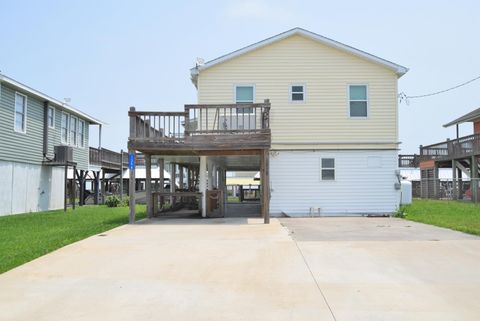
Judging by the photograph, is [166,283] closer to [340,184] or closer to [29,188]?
[340,184]

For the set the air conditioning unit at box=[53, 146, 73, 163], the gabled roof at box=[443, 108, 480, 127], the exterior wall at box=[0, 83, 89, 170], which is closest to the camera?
the exterior wall at box=[0, 83, 89, 170]

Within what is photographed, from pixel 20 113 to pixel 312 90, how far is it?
452 inches

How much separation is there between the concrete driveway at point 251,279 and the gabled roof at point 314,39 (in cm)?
805

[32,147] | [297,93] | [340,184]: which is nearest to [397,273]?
[340,184]

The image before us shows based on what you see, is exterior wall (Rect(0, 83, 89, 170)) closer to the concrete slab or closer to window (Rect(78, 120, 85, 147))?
window (Rect(78, 120, 85, 147))

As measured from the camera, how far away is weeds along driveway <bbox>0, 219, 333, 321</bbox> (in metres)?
4.78

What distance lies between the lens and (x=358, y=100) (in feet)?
54.7

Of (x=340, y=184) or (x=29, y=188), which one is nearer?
(x=340, y=184)

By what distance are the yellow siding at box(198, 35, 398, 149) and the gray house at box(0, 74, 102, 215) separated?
287 inches

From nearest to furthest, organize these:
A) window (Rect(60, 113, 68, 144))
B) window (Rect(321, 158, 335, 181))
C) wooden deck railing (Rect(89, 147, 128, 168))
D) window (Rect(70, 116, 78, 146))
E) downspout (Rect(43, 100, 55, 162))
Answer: window (Rect(321, 158, 335, 181))
downspout (Rect(43, 100, 55, 162))
window (Rect(60, 113, 68, 144))
window (Rect(70, 116, 78, 146))
wooden deck railing (Rect(89, 147, 128, 168))

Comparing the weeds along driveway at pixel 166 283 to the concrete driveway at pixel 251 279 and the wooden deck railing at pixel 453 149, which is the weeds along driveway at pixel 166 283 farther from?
the wooden deck railing at pixel 453 149

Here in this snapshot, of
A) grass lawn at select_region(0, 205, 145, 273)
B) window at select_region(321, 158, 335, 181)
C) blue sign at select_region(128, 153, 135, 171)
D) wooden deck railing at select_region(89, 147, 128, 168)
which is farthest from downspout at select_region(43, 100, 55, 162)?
window at select_region(321, 158, 335, 181)

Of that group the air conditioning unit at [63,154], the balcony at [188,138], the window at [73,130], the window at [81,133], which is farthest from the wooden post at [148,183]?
the window at [81,133]

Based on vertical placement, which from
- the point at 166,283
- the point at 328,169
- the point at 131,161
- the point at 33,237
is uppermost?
the point at 131,161
